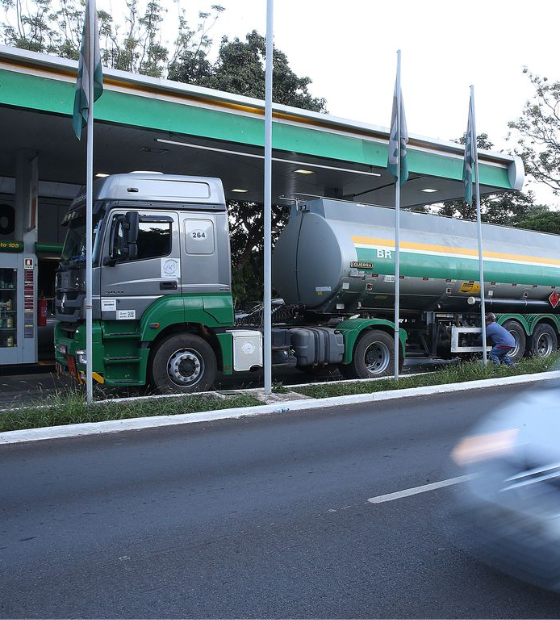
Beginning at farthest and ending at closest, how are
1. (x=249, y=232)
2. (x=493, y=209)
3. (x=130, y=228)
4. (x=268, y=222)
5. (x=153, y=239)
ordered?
(x=493, y=209) → (x=249, y=232) → (x=268, y=222) → (x=153, y=239) → (x=130, y=228)

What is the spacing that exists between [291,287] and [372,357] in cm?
227

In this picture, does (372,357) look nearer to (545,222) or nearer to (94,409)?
(94,409)

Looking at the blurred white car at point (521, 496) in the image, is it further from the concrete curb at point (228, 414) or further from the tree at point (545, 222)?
the tree at point (545, 222)

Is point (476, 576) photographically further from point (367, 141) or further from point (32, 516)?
point (367, 141)

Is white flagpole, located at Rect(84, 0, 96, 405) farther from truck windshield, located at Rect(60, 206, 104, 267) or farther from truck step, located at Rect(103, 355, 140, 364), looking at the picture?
truck windshield, located at Rect(60, 206, 104, 267)

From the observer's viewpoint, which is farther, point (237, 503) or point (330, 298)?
point (330, 298)

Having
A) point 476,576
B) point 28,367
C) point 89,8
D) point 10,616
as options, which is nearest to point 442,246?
point 89,8

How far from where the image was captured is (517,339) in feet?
52.0

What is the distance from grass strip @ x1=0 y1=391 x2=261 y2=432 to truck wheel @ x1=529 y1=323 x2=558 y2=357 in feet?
30.8

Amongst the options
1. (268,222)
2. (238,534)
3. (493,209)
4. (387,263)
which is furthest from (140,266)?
(493,209)

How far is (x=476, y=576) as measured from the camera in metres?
3.93

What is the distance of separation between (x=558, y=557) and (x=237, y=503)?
2.67 m

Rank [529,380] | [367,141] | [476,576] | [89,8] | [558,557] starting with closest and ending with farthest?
1. [558,557]
2. [476,576]
3. [89,8]
4. [529,380]
5. [367,141]

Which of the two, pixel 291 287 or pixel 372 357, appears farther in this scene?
pixel 291 287
